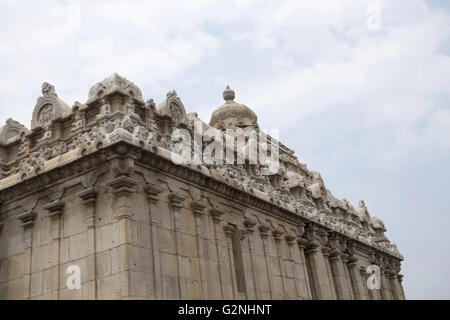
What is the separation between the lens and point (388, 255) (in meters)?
34.7

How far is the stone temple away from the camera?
16.2m

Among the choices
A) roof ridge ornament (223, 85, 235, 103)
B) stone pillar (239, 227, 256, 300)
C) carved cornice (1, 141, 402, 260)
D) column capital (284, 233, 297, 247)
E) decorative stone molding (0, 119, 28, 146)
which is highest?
roof ridge ornament (223, 85, 235, 103)

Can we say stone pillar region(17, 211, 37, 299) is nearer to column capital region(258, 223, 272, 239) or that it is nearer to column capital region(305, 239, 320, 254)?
column capital region(258, 223, 272, 239)

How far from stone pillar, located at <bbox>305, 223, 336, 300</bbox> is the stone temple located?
4.31 feet

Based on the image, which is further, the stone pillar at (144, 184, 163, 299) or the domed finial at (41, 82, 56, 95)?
the domed finial at (41, 82, 56, 95)

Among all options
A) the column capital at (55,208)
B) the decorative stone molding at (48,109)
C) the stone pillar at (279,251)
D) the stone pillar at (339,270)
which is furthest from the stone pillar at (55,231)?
the stone pillar at (339,270)

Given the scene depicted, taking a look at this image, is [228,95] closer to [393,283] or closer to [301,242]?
[301,242]

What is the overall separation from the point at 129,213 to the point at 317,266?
12.2 meters

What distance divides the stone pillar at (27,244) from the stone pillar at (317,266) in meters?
12.5

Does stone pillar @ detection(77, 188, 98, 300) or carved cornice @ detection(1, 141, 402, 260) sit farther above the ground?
carved cornice @ detection(1, 141, 402, 260)

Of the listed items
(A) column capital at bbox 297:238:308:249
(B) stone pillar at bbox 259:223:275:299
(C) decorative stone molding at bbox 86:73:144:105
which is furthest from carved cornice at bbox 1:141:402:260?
(A) column capital at bbox 297:238:308:249

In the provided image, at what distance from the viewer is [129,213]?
16.1 meters

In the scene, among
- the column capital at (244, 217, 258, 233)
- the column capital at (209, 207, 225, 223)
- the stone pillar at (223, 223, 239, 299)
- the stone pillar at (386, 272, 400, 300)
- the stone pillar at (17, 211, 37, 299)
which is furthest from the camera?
the stone pillar at (386, 272, 400, 300)

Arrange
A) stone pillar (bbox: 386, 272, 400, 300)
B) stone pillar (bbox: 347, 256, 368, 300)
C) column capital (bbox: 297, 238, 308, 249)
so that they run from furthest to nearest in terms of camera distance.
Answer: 1. stone pillar (bbox: 386, 272, 400, 300)
2. stone pillar (bbox: 347, 256, 368, 300)
3. column capital (bbox: 297, 238, 308, 249)
